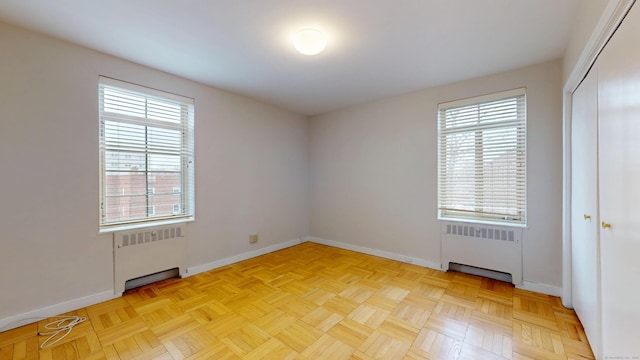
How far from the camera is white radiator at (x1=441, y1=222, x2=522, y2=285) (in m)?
2.83

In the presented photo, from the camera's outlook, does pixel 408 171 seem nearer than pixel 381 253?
Yes

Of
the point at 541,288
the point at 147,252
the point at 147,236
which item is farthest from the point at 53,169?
the point at 541,288

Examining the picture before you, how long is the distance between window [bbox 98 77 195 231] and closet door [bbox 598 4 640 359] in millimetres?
3698

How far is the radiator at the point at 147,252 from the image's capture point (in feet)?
8.57

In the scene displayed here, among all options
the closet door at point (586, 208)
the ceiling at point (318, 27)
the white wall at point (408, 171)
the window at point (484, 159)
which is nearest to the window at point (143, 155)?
the ceiling at point (318, 27)

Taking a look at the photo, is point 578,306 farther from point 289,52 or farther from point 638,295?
point 289,52

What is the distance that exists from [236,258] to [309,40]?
119 inches

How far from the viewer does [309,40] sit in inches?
82.5

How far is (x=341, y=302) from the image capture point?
2.51m

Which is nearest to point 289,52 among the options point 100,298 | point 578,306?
point 100,298

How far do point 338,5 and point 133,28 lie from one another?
170 centimetres

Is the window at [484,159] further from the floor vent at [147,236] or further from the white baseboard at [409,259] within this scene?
the floor vent at [147,236]

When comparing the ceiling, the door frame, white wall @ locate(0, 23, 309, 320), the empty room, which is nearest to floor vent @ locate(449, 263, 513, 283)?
the empty room

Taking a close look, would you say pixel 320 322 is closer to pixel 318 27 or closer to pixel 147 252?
pixel 147 252
